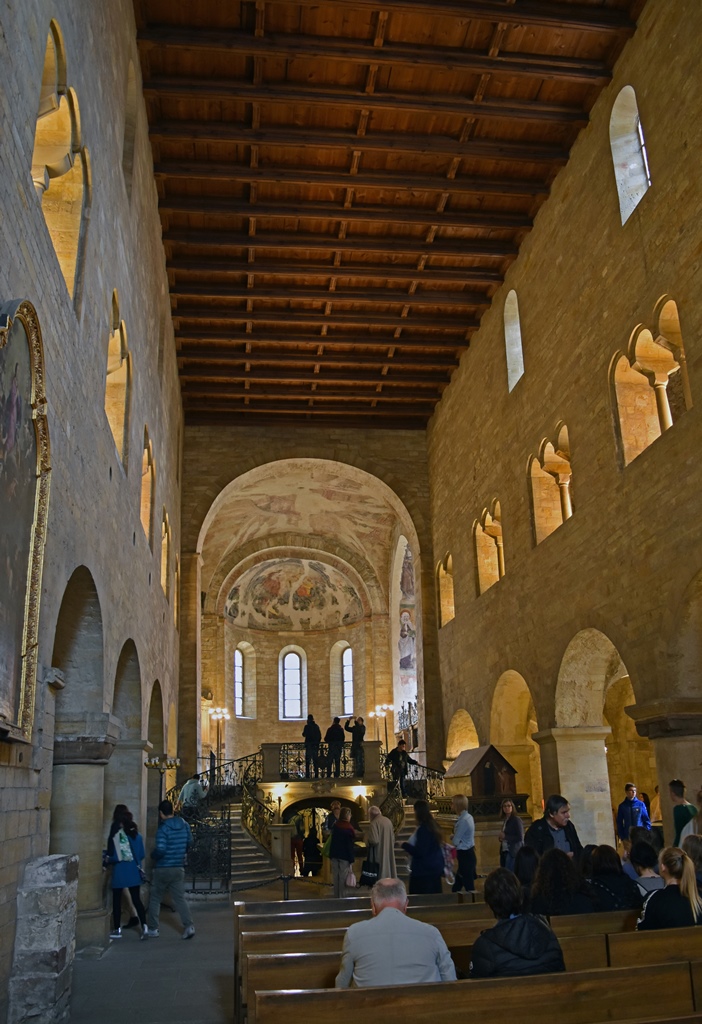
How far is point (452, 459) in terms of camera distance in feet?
68.8

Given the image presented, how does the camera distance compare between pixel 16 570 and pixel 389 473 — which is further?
pixel 389 473

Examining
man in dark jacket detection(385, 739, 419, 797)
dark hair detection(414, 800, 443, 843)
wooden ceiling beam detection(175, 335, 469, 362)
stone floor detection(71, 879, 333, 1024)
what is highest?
wooden ceiling beam detection(175, 335, 469, 362)

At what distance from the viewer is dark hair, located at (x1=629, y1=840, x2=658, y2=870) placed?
594 cm

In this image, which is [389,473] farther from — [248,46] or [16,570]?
[16,570]

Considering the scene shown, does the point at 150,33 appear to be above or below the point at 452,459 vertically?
above

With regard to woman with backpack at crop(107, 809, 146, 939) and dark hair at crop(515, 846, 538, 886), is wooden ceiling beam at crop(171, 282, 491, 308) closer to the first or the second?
woman with backpack at crop(107, 809, 146, 939)

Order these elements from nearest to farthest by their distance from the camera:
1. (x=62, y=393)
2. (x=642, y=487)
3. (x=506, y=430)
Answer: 1. (x=62, y=393)
2. (x=642, y=487)
3. (x=506, y=430)

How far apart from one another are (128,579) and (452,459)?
35.0 ft

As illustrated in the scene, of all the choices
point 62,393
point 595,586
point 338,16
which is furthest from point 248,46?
point 595,586

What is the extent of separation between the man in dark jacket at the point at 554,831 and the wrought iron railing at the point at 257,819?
9689 mm

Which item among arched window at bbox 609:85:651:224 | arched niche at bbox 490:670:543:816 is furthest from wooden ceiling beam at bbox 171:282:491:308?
arched niche at bbox 490:670:543:816

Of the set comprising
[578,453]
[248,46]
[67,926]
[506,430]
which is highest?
[248,46]

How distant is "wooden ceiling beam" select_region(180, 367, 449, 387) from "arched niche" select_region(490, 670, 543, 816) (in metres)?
7.70

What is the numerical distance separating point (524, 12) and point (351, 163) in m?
3.68
